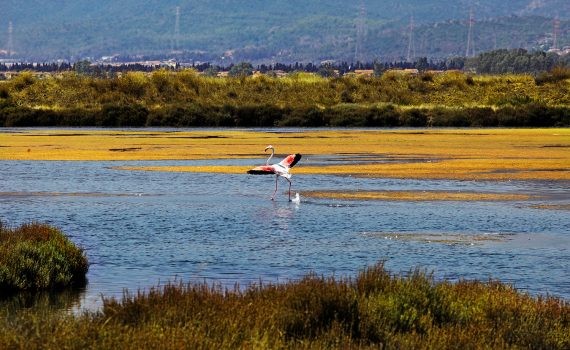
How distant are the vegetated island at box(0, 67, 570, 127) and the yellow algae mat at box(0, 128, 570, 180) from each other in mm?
5681

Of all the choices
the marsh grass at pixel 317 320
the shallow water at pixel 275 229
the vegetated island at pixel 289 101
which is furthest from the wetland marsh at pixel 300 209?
the vegetated island at pixel 289 101

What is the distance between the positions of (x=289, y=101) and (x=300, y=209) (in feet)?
175

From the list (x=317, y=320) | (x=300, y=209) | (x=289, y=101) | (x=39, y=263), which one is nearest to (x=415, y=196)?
(x=300, y=209)

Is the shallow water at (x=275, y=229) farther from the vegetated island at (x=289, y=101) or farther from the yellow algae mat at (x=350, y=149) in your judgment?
the vegetated island at (x=289, y=101)

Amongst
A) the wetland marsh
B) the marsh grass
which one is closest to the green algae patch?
the wetland marsh

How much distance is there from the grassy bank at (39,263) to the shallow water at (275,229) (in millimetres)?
414

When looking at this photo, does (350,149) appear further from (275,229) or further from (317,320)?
(317,320)

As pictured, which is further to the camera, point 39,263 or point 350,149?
point 350,149

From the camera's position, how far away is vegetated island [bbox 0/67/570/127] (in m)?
70.7

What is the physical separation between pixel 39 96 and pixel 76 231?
57.3 meters

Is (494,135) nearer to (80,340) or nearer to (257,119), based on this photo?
(257,119)

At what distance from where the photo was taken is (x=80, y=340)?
10.2 meters

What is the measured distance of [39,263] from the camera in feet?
57.2

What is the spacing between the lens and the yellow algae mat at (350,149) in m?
38.6
